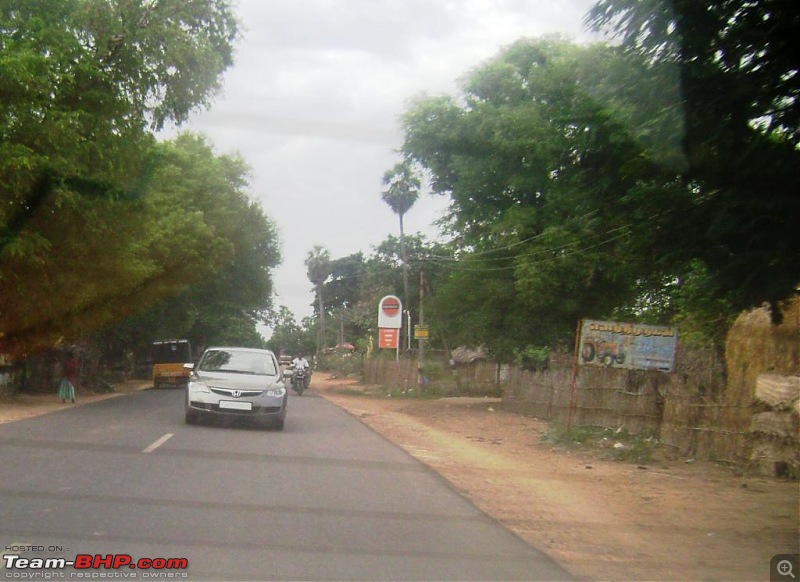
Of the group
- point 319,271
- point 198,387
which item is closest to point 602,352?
point 198,387

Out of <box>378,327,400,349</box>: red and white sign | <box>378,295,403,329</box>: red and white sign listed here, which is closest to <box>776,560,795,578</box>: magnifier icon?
<box>378,295,403,329</box>: red and white sign

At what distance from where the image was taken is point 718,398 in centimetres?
1315

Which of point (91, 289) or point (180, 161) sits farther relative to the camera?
point (180, 161)

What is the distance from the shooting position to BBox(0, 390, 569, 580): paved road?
606 cm

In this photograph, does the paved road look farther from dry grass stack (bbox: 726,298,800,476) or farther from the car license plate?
dry grass stack (bbox: 726,298,800,476)

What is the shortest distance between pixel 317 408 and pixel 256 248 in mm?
17903

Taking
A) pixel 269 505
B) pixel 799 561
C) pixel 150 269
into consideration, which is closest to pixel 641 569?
pixel 799 561

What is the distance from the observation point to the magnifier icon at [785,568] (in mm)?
6406

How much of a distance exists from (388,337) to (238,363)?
88.9ft

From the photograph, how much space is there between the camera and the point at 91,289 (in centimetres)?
2228

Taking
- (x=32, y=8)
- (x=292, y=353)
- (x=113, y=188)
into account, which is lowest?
(x=292, y=353)

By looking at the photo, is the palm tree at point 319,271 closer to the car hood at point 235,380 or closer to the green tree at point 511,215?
the green tree at point 511,215

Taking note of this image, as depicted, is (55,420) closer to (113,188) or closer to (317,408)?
(113,188)

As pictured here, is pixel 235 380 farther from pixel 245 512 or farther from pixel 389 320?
pixel 389 320
